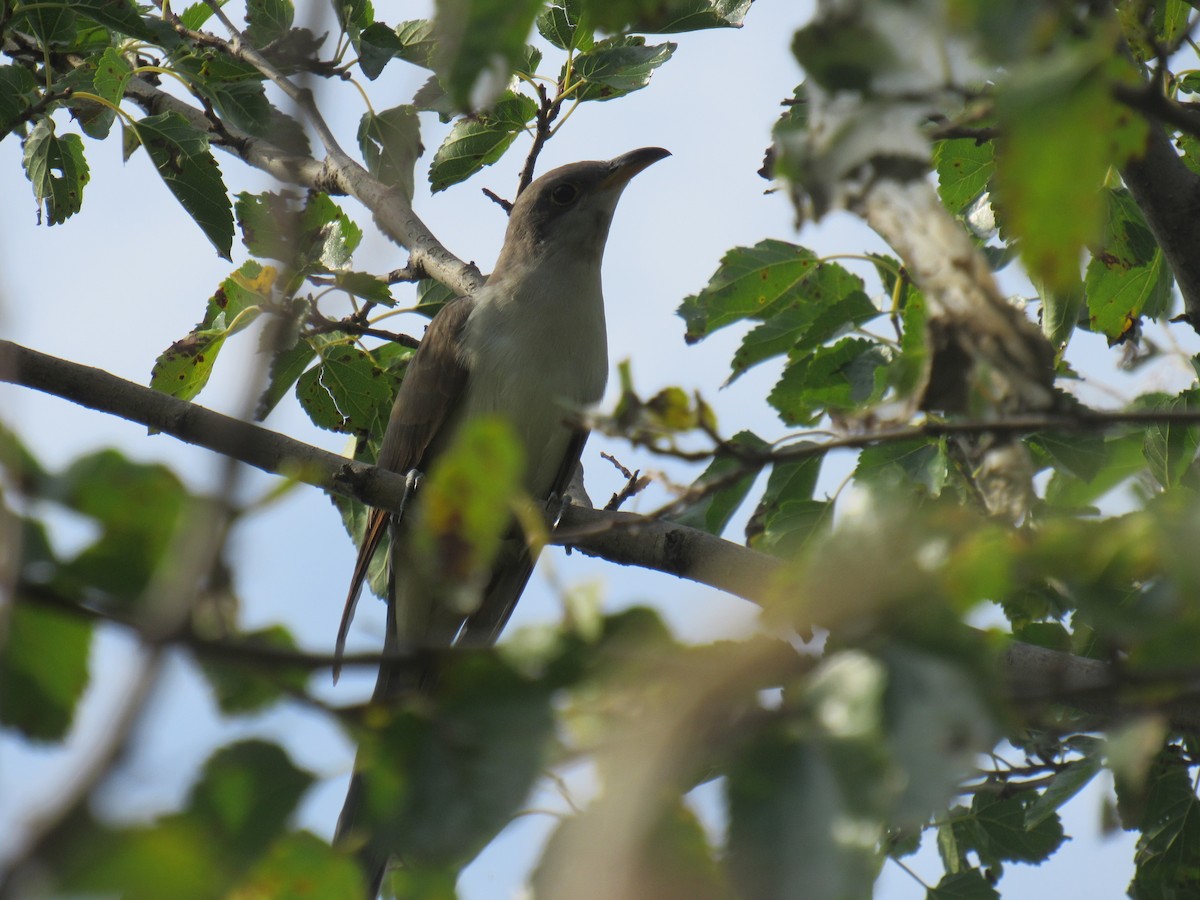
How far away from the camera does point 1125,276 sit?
3.63 m

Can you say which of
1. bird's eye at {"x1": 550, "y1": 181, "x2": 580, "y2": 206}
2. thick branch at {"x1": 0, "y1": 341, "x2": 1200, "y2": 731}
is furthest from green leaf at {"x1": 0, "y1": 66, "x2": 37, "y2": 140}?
bird's eye at {"x1": 550, "y1": 181, "x2": 580, "y2": 206}

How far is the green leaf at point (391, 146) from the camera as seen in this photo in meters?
4.49

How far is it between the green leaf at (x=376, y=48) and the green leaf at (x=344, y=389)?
1.01 metres

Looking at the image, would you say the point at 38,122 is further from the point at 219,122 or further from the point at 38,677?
the point at 38,677

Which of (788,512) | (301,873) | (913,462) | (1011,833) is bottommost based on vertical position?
(301,873)

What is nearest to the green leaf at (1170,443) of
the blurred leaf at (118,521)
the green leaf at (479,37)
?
the green leaf at (479,37)

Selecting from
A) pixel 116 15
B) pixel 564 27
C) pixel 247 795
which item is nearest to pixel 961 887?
pixel 247 795

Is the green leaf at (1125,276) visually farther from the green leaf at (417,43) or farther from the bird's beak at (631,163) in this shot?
the bird's beak at (631,163)

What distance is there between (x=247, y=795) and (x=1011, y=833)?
11.1ft

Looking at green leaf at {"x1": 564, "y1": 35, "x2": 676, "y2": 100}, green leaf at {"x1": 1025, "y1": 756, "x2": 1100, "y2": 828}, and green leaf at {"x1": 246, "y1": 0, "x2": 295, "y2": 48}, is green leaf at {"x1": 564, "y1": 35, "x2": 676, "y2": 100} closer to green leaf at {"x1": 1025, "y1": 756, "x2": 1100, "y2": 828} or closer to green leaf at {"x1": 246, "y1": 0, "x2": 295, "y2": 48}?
green leaf at {"x1": 246, "y1": 0, "x2": 295, "y2": 48}

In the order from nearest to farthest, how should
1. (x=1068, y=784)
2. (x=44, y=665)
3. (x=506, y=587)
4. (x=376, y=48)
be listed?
(x=44, y=665)
(x=1068, y=784)
(x=376, y=48)
(x=506, y=587)

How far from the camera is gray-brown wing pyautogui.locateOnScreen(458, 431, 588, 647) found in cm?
548

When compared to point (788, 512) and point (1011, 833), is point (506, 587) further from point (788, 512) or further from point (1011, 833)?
point (788, 512)

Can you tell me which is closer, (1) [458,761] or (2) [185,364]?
(1) [458,761]
